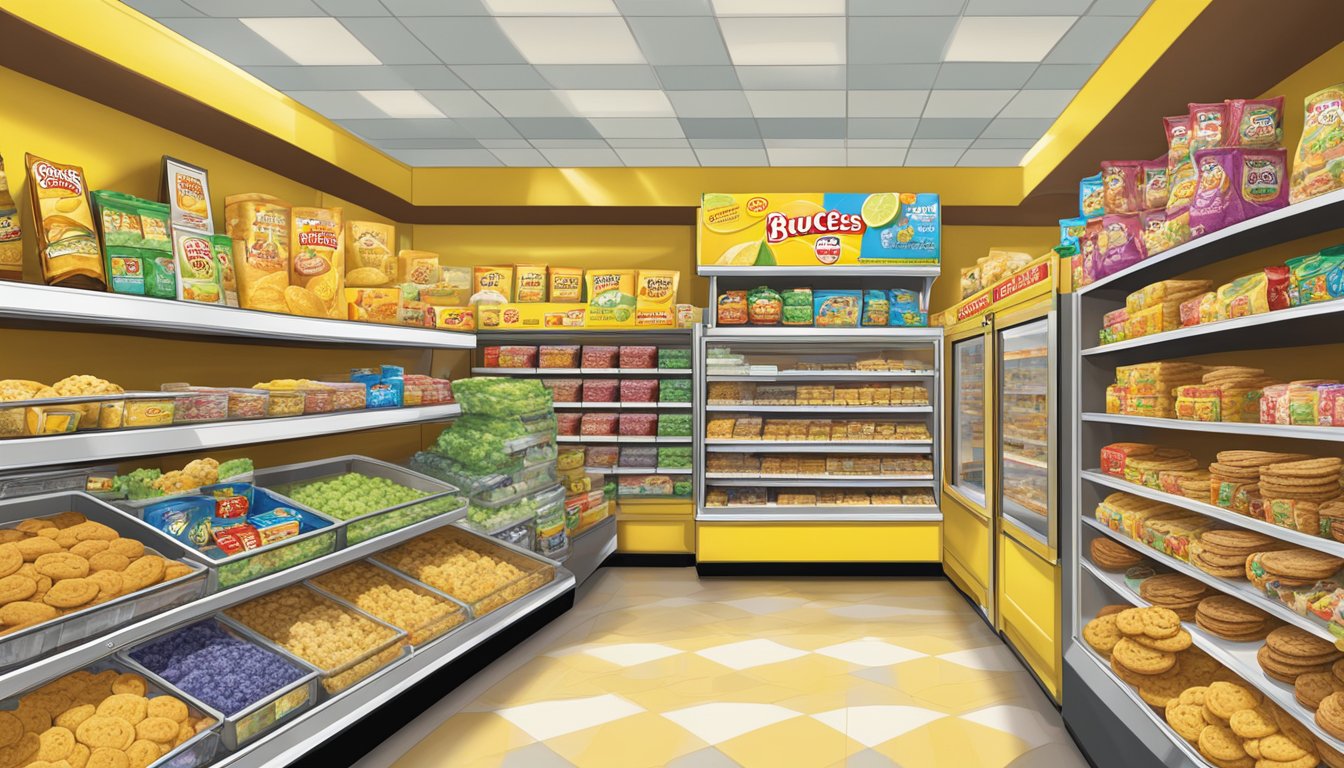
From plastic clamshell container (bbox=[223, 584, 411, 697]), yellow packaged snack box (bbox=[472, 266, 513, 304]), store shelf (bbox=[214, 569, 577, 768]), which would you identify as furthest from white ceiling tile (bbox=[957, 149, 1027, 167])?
plastic clamshell container (bbox=[223, 584, 411, 697])

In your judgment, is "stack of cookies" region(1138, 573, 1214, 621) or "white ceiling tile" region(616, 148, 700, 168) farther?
"white ceiling tile" region(616, 148, 700, 168)

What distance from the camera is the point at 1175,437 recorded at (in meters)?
2.99

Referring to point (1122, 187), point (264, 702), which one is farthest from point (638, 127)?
point (264, 702)

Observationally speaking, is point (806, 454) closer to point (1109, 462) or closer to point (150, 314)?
point (1109, 462)

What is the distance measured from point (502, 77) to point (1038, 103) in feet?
14.7

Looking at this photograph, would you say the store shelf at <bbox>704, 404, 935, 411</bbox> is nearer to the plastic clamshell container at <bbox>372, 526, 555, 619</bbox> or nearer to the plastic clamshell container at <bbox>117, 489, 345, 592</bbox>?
the plastic clamshell container at <bbox>372, 526, 555, 619</bbox>

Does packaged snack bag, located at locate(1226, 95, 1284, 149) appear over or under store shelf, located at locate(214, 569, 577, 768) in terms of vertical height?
over

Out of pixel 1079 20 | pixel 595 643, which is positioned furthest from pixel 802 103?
pixel 595 643

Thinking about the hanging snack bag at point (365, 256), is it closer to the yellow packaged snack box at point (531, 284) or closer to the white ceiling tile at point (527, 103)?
the yellow packaged snack box at point (531, 284)

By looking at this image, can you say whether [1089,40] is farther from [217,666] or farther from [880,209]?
[217,666]

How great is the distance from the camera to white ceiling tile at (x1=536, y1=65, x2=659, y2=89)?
17.7 feet

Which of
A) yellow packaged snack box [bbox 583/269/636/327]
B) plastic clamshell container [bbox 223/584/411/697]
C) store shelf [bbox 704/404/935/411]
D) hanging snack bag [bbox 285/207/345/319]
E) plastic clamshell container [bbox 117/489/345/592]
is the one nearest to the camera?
plastic clamshell container [bbox 117/489/345/592]

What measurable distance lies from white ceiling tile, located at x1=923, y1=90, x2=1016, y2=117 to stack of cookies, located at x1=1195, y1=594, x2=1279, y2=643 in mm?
4707

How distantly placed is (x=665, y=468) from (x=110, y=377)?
371 centimetres
